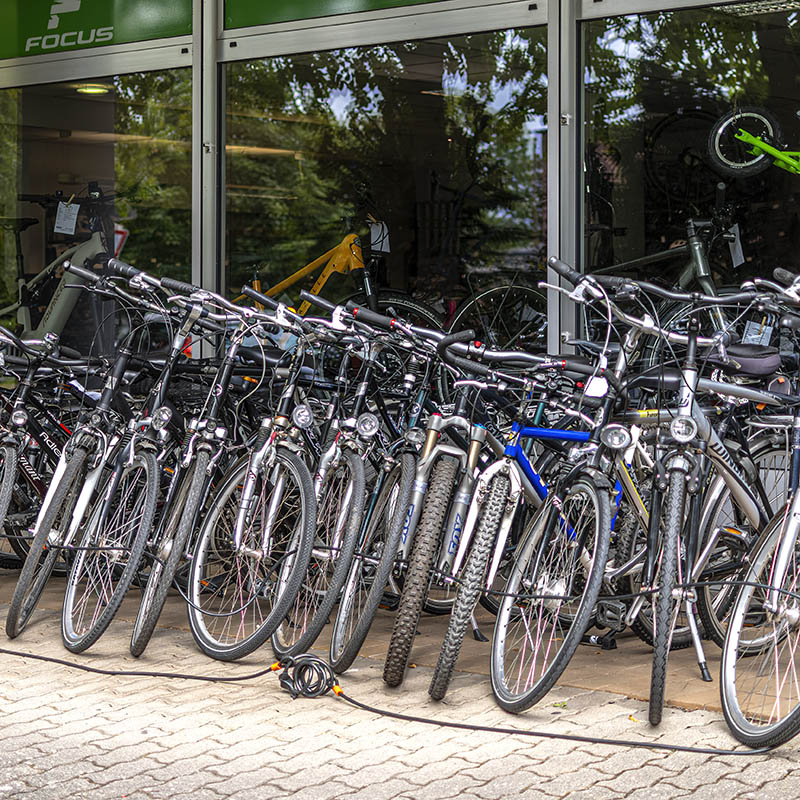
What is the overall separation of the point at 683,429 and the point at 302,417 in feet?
4.81

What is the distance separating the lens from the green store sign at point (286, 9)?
7.23 meters

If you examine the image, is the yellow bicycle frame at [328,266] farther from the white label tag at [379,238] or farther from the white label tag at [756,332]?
the white label tag at [756,332]

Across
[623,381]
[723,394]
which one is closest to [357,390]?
[623,381]

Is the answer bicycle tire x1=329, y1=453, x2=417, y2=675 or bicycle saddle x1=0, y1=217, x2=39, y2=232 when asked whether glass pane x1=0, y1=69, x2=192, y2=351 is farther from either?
bicycle tire x1=329, y1=453, x2=417, y2=675

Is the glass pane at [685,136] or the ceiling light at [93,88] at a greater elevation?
the ceiling light at [93,88]

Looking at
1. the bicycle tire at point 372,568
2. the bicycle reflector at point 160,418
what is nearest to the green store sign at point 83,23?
the bicycle reflector at point 160,418

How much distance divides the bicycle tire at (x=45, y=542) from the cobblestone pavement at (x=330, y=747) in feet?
1.57

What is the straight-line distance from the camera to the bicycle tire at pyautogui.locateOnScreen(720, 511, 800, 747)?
13.1 ft

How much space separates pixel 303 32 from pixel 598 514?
166 inches

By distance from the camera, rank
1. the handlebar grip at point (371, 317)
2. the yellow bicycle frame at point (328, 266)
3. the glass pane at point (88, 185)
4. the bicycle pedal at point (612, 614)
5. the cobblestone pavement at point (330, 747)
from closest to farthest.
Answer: the cobblestone pavement at point (330, 747), the bicycle pedal at point (612, 614), the handlebar grip at point (371, 317), the yellow bicycle frame at point (328, 266), the glass pane at point (88, 185)

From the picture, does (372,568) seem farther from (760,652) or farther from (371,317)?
(760,652)

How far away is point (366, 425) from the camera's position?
191 inches

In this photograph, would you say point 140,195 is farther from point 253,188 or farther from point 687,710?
point 687,710

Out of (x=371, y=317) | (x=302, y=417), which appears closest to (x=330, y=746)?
(x=302, y=417)
